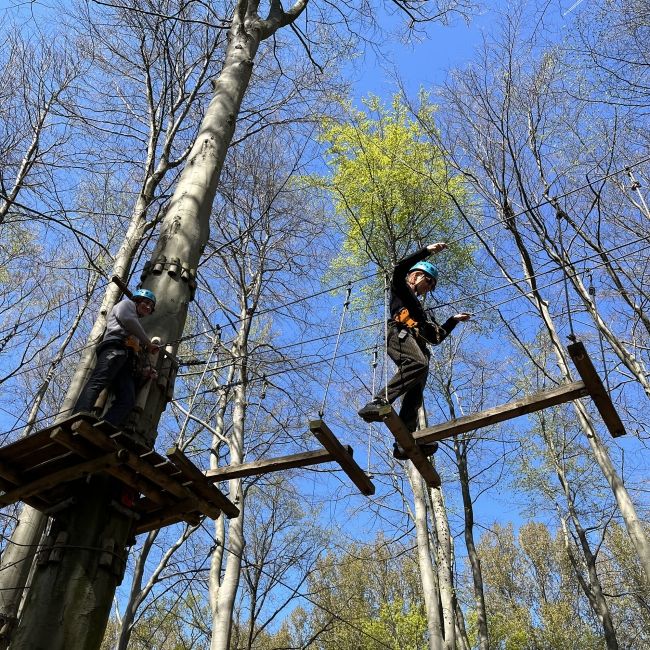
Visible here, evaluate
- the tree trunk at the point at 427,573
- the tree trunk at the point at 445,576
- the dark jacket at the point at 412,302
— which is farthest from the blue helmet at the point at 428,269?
the tree trunk at the point at 445,576

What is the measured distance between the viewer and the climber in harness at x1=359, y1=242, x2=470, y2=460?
13.8ft

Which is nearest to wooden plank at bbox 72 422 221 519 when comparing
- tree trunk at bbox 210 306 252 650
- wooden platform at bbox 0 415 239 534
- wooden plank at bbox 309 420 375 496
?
wooden platform at bbox 0 415 239 534

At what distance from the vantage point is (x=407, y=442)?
379cm

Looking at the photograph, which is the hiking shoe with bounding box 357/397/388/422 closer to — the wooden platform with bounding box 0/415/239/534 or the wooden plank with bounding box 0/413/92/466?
the wooden platform with bounding box 0/415/239/534

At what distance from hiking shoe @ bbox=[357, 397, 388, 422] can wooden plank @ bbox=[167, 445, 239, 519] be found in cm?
101

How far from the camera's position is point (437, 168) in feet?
35.0

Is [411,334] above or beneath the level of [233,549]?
beneath

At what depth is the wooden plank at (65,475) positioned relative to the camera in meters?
3.08

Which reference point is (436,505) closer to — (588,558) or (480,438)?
(480,438)

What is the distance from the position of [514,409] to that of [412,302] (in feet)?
3.77

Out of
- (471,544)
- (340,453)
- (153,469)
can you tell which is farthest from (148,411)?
(471,544)

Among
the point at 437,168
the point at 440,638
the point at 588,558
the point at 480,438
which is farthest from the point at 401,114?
the point at 588,558

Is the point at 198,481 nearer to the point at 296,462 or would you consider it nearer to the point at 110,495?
the point at 110,495

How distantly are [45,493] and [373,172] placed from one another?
8.46 metres
